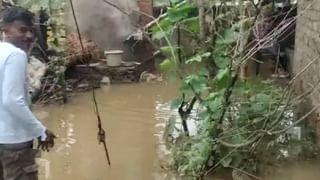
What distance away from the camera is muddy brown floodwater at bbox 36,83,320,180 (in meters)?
6.42

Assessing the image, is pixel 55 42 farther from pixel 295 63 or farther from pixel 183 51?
pixel 183 51

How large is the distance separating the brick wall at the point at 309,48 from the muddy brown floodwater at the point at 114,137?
1.24 metres

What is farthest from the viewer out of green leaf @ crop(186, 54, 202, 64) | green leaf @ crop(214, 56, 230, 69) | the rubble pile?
the rubble pile

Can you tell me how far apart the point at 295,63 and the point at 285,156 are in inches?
146

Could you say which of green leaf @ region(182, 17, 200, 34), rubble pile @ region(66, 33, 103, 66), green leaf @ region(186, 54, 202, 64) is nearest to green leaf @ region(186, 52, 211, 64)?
green leaf @ region(186, 54, 202, 64)

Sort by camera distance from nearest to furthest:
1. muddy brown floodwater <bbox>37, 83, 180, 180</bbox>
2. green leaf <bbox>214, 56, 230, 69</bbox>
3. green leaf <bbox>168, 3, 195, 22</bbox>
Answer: green leaf <bbox>214, 56, 230, 69</bbox>
green leaf <bbox>168, 3, 195, 22</bbox>
muddy brown floodwater <bbox>37, 83, 180, 180</bbox>

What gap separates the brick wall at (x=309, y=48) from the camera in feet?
23.4

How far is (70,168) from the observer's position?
667cm

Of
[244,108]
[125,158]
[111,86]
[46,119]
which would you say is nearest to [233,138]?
[244,108]

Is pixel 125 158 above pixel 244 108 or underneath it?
underneath

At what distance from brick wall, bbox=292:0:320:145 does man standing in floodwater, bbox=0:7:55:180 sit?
340cm

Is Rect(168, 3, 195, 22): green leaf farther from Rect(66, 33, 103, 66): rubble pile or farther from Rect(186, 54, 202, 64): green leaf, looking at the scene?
Rect(66, 33, 103, 66): rubble pile

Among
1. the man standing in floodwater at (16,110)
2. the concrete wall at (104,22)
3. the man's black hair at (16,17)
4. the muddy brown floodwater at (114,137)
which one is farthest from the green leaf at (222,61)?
the concrete wall at (104,22)

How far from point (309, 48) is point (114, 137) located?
2.91 meters
